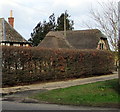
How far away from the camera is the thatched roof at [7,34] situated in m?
29.6

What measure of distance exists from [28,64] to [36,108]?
9328 millimetres

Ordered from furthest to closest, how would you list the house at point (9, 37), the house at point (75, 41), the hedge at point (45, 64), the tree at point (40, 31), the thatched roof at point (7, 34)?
1. the tree at point (40, 31)
2. the house at point (75, 41)
3. the thatched roof at point (7, 34)
4. the house at point (9, 37)
5. the hedge at point (45, 64)

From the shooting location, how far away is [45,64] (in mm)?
19609

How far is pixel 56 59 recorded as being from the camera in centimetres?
2053

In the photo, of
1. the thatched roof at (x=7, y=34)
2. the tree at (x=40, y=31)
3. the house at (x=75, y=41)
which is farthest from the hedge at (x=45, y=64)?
the tree at (x=40, y=31)

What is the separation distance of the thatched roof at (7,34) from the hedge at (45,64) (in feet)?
33.5

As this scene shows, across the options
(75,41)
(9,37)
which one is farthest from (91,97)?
(75,41)

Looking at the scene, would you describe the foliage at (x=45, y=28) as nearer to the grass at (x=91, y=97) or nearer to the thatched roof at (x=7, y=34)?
the thatched roof at (x=7, y=34)

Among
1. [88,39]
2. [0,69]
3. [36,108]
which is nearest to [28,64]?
[0,69]

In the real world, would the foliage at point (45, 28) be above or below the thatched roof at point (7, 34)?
above

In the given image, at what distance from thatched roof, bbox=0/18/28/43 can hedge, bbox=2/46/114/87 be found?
10207 mm

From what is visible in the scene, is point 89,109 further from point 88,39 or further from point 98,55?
point 88,39

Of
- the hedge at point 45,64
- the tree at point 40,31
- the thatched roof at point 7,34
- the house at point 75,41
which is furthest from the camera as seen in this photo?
the tree at point 40,31

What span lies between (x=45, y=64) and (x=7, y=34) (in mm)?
12674
